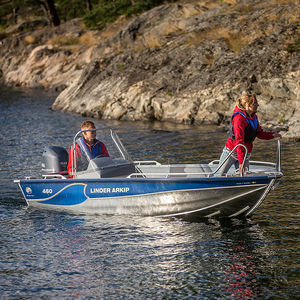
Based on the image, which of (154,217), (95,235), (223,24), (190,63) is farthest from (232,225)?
(223,24)

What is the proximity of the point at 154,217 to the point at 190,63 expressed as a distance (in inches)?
790

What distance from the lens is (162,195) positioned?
36.4 ft

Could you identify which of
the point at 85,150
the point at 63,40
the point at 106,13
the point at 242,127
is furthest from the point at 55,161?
the point at 63,40

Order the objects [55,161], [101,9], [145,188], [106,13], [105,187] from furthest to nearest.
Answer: [101,9], [106,13], [55,161], [105,187], [145,188]

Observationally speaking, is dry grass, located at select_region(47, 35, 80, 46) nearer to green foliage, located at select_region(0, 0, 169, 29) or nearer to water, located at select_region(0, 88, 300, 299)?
green foliage, located at select_region(0, 0, 169, 29)

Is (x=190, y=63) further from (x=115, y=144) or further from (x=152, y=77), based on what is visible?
(x=115, y=144)

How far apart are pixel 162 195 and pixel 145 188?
385 mm

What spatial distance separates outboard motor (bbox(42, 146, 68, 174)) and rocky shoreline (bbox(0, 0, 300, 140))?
34.6 ft

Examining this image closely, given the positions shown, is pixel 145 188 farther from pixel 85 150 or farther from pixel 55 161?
pixel 55 161

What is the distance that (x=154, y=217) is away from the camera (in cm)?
1152

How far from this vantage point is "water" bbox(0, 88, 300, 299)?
796cm

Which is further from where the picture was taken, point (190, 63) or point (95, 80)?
point (95, 80)

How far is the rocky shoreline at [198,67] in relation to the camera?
25.2 meters

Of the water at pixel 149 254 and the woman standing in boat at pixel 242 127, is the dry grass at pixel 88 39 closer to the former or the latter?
the water at pixel 149 254
